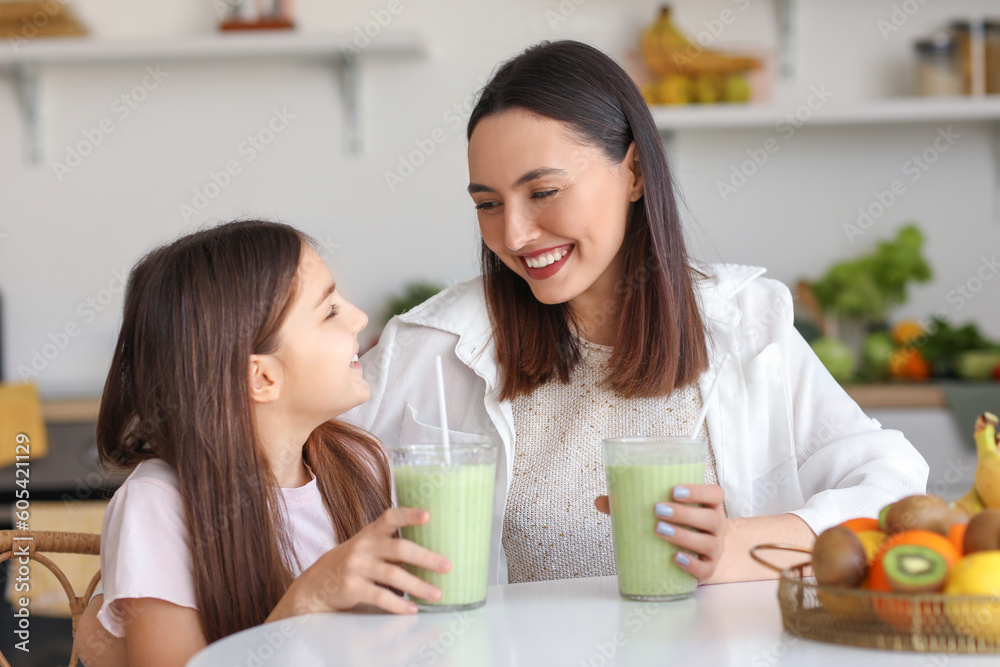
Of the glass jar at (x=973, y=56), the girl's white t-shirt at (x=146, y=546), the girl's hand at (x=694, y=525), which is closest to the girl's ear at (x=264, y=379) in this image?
the girl's white t-shirt at (x=146, y=546)

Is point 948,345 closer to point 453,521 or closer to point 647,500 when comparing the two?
point 647,500

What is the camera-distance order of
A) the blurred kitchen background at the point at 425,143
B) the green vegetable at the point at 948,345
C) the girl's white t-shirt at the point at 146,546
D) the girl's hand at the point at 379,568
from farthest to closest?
the blurred kitchen background at the point at 425,143 → the green vegetable at the point at 948,345 → the girl's white t-shirt at the point at 146,546 → the girl's hand at the point at 379,568

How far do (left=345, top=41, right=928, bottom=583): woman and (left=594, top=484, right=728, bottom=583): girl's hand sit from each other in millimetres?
508

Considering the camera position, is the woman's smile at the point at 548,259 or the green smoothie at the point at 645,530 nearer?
the green smoothie at the point at 645,530

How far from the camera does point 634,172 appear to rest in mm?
1631

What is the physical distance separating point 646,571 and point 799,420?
66cm

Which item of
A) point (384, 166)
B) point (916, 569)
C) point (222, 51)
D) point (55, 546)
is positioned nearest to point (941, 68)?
point (384, 166)

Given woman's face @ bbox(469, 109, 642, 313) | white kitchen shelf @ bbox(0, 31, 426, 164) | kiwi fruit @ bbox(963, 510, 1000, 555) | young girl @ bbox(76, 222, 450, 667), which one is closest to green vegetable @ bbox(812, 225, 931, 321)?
white kitchen shelf @ bbox(0, 31, 426, 164)

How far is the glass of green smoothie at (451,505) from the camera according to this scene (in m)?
0.91

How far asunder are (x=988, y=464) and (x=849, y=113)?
2.40 metres

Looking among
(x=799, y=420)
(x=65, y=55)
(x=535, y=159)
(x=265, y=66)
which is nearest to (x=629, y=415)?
(x=799, y=420)

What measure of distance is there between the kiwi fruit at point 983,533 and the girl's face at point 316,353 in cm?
74

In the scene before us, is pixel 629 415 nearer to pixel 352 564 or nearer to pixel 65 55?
pixel 352 564

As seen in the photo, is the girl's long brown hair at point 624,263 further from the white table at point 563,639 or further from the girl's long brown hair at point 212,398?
the white table at point 563,639
